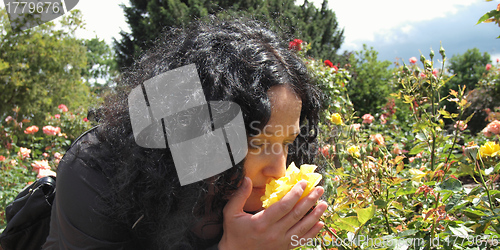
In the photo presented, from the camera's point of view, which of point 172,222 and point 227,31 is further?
point 227,31

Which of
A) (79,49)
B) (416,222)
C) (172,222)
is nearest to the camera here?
(416,222)

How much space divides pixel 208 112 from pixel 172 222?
0.39 meters

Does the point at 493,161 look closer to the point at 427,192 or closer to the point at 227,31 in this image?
the point at 427,192

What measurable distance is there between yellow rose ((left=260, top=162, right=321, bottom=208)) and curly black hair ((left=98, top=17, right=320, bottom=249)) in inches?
4.1

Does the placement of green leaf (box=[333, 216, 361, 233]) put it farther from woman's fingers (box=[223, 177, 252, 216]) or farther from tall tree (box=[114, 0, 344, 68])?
tall tree (box=[114, 0, 344, 68])

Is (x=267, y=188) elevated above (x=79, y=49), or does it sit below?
below

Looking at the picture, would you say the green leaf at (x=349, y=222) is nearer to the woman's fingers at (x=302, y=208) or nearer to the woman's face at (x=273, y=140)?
the woman's fingers at (x=302, y=208)

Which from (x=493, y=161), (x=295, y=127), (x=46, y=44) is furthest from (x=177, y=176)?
(x=46, y=44)

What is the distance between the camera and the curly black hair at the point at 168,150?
1086mm

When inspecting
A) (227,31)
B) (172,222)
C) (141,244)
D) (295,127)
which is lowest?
(141,244)

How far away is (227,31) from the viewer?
127 cm

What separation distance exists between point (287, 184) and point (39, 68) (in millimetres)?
9488

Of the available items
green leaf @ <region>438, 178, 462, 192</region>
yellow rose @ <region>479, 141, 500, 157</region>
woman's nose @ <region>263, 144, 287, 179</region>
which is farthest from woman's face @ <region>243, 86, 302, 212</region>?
yellow rose @ <region>479, 141, 500, 157</region>

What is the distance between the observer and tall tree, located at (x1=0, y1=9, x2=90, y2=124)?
309 inches
